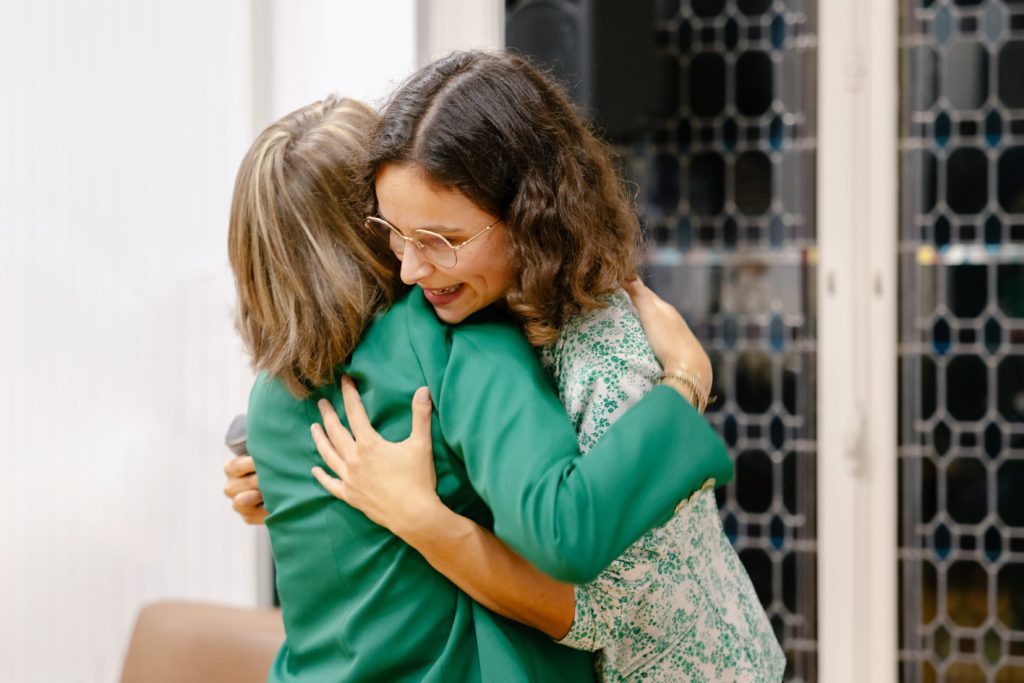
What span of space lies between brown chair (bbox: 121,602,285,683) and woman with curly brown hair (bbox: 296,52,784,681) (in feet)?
2.95

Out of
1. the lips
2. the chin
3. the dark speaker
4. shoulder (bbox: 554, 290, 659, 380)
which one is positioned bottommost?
shoulder (bbox: 554, 290, 659, 380)

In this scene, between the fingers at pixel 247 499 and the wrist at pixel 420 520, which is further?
the fingers at pixel 247 499

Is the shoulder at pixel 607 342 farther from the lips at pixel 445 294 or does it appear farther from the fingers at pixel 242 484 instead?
the fingers at pixel 242 484

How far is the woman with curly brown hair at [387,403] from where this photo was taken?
1.16 meters

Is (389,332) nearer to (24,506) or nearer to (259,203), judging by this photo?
(259,203)

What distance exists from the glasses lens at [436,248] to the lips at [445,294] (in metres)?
0.04

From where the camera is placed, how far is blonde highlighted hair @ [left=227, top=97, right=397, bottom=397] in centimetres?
129

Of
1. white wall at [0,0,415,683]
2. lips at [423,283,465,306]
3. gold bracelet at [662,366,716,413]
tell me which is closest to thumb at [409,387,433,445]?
lips at [423,283,465,306]

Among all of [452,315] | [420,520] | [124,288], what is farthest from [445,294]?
[124,288]

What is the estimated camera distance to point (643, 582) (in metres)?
1.27

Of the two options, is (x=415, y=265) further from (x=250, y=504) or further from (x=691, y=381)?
(x=250, y=504)

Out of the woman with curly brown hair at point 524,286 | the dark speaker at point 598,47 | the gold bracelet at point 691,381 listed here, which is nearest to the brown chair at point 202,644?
the woman with curly brown hair at point 524,286

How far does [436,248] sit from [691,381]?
0.30m

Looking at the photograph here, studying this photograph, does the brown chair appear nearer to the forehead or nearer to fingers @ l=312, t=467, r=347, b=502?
fingers @ l=312, t=467, r=347, b=502
